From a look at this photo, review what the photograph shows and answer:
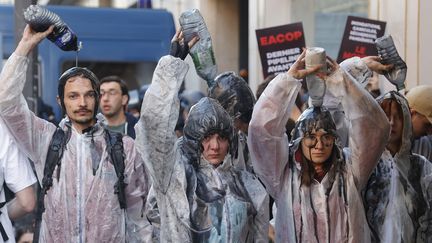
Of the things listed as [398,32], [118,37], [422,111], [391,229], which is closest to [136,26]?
[118,37]

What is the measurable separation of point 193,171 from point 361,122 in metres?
0.84

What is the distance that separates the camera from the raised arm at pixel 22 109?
21.4 feet

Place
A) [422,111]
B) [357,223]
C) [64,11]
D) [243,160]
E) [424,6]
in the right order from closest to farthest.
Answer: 1. [357,223]
2. [243,160]
3. [422,111]
4. [424,6]
5. [64,11]

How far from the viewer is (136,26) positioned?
51.3ft

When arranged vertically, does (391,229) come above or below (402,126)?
below

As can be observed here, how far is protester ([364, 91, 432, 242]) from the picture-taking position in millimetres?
6812

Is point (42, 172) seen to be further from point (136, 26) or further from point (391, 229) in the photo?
point (136, 26)

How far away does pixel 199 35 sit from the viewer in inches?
259

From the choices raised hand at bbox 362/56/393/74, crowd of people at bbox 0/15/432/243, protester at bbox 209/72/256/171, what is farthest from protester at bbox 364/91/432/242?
protester at bbox 209/72/256/171

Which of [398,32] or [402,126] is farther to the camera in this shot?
[398,32]

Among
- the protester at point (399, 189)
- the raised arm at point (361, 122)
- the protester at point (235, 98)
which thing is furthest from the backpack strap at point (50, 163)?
the protester at point (399, 189)

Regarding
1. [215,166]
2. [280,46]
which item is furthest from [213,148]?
[280,46]

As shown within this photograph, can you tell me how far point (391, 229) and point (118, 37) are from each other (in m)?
9.16

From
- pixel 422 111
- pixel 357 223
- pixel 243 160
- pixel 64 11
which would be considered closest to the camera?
pixel 357 223
